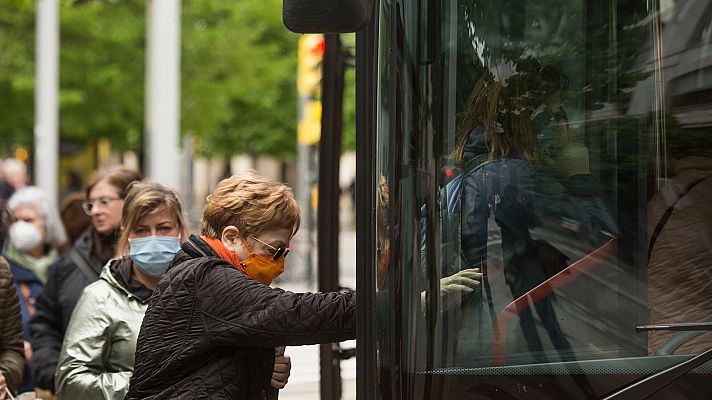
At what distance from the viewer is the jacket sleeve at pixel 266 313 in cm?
373

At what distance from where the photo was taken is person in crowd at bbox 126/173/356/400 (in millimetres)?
3752

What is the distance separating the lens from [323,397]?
23.5 ft

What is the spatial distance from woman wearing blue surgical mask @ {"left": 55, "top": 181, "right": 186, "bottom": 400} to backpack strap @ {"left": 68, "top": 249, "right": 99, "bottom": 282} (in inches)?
46.0

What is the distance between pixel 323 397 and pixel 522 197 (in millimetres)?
3614

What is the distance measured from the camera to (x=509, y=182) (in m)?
A: 3.74

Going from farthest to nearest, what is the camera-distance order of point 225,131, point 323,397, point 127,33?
point 225,131 → point 127,33 → point 323,397

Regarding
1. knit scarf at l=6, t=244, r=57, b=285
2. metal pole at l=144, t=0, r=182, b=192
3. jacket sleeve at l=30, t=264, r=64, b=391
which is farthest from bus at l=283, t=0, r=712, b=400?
Answer: metal pole at l=144, t=0, r=182, b=192

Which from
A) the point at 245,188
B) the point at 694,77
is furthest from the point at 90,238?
the point at 694,77

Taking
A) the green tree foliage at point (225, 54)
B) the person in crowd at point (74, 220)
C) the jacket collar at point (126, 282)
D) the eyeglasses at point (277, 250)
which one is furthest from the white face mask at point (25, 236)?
the green tree foliage at point (225, 54)

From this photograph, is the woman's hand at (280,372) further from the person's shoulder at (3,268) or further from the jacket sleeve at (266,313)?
the person's shoulder at (3,268)

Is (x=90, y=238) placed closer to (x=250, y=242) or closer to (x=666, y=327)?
(x=250, y=242)

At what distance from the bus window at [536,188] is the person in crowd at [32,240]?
190 inches

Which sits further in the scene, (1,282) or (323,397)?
(323,397)

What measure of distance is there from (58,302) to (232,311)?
9.32 ft
